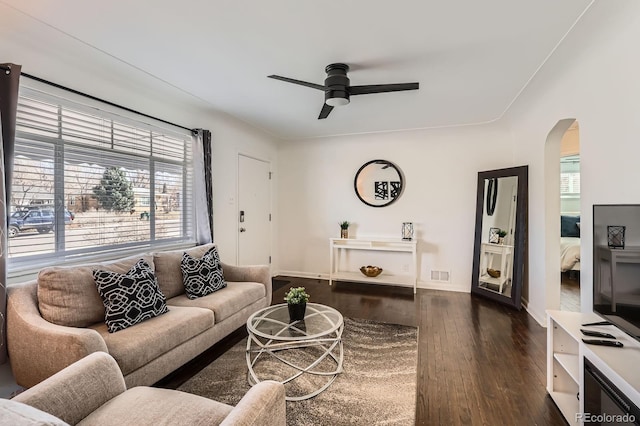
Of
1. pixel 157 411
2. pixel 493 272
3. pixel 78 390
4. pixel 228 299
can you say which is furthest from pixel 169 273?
pixel 493 272

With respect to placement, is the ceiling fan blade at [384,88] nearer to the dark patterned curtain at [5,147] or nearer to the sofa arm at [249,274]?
the sofa arm at [249,274]

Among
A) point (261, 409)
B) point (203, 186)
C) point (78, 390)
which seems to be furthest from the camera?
point (203, 186)

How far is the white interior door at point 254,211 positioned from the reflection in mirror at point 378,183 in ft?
5.06

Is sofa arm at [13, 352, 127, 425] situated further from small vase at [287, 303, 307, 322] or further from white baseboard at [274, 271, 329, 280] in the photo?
white baseboard at [274, 271, 329, 280]

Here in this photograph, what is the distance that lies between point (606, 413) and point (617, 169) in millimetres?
1459

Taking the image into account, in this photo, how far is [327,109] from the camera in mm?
2945

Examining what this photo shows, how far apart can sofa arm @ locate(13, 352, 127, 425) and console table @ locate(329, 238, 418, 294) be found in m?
3.71

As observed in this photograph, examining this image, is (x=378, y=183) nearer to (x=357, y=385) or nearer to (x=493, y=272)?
(x=493, y=272)

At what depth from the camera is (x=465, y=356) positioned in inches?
102

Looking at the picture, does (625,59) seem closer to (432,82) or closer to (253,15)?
(432,82)

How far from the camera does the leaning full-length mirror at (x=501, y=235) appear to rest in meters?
3.74

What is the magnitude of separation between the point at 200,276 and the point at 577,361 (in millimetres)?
2909

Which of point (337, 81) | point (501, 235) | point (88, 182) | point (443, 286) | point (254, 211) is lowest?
point (443, 286)

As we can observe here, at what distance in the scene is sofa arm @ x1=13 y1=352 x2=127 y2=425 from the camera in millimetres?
1132
